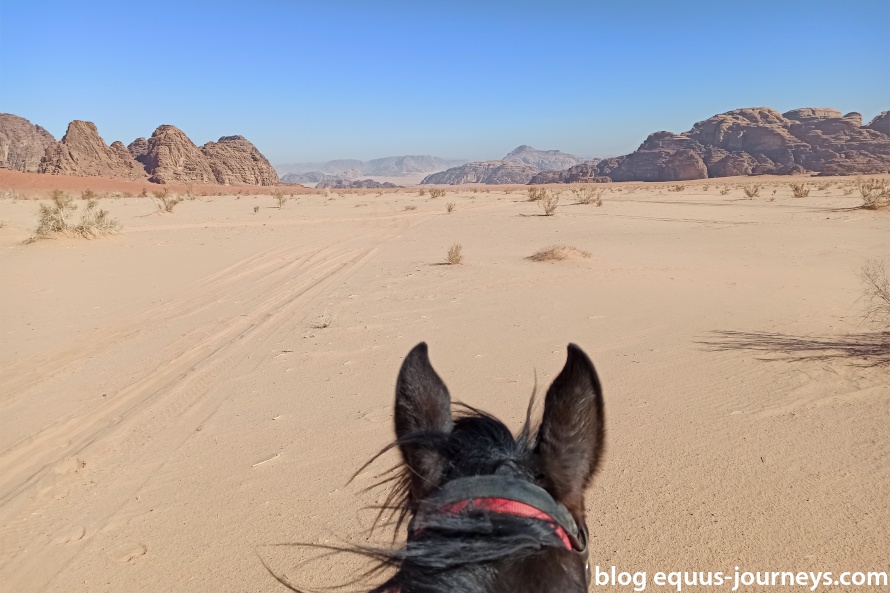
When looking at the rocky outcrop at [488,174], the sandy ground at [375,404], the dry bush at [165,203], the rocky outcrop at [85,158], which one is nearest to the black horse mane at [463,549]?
the sandy ground at [375,404]

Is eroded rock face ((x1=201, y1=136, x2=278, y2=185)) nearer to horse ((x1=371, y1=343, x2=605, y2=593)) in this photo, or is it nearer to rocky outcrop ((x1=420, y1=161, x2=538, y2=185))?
rocky outcrop ((x1=420, y1=161, x2=538, y2=185))

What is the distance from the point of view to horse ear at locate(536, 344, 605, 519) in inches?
47.3

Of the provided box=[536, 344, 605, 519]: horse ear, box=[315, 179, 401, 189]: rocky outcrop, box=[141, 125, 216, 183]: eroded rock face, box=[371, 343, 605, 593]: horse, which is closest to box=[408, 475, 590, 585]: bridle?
box=[371, 343, 605, 593]: horse

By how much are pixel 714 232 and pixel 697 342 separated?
10635 mm

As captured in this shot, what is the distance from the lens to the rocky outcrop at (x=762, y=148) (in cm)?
7461

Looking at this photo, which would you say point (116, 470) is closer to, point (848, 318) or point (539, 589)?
point (539, 589)

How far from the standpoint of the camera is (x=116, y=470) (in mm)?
3342

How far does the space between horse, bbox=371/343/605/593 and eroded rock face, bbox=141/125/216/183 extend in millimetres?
87481

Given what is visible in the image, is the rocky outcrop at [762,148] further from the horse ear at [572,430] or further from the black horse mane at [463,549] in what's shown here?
the black horse mane at [463,549]

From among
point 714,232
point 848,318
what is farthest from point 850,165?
point 848,318

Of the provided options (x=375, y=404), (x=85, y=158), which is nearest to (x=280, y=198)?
(x=375, y=404)

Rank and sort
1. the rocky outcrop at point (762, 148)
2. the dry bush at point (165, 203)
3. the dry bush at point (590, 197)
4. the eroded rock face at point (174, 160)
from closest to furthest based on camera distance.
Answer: the dry bush at point (165, 203) < the dry bush at point (590, 197) < the rocky outcrop at point (762, 148) < the eroded rock face at point (174, 160)

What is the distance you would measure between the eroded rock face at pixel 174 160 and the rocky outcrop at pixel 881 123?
11339 cm

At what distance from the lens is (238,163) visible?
314 ft
